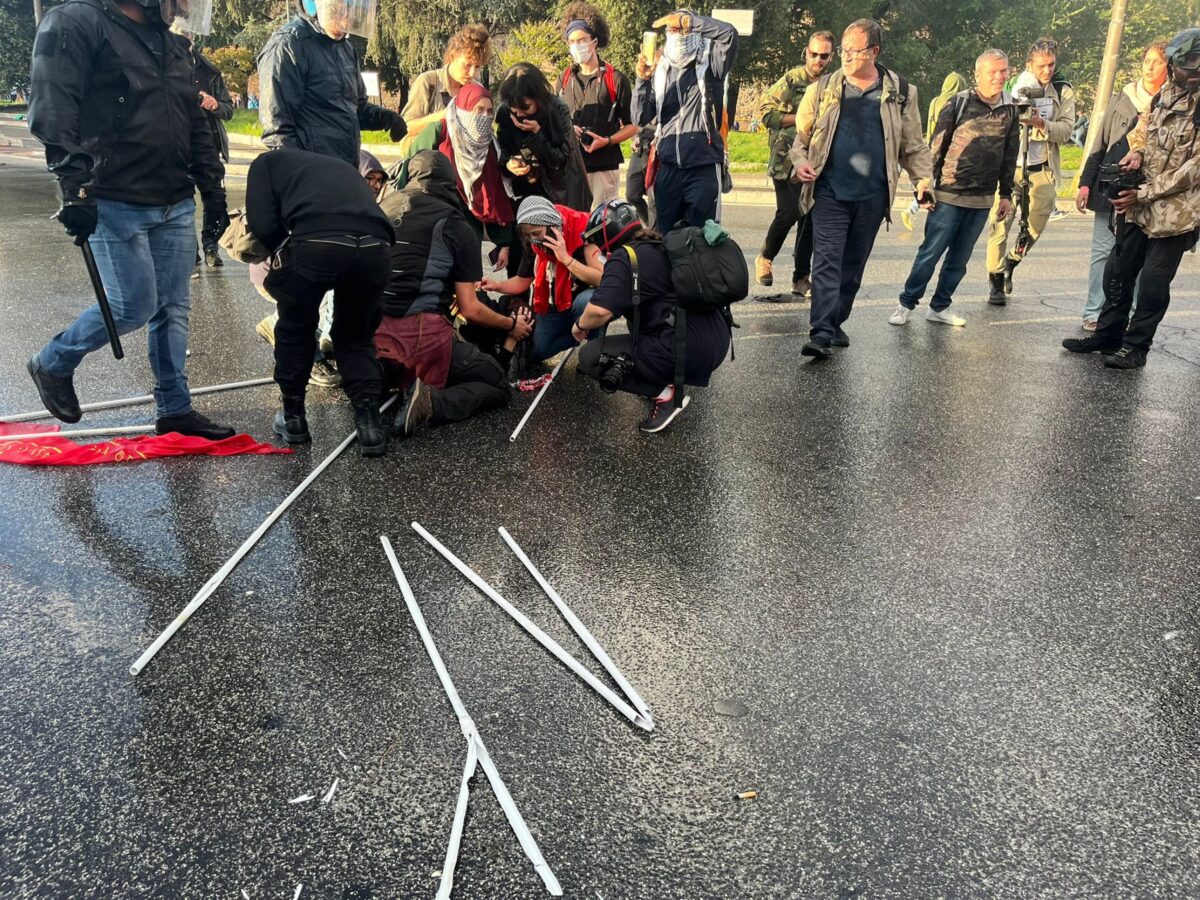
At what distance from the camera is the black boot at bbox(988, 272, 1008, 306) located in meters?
7.83

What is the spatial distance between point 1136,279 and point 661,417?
11.6ft

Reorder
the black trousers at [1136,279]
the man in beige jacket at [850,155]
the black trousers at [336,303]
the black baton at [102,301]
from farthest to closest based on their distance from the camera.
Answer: the man in beige jacket at [850,155] < the black trousers at [1136,279] < the black trousers at [336,303] < the black baton at [102,301]

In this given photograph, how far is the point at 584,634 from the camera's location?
2.89 metres

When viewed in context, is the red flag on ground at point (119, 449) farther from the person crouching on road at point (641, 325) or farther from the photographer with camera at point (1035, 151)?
the photographer with camera at point (1035, 151)

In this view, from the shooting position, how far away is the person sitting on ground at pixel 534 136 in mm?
5316

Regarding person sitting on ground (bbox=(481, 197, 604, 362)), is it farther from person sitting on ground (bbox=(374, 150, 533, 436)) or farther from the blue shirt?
the blue shirt

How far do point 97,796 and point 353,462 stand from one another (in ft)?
7.34

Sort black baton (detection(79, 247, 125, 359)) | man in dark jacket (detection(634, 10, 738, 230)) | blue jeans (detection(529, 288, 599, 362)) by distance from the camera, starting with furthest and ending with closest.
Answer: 1. man in dark jacket (detection(634, 10, 738, 230))
2. blue jeans (detection(529, 288, 599, 362))
3. black baton (detection(79, 247, 125, 359))

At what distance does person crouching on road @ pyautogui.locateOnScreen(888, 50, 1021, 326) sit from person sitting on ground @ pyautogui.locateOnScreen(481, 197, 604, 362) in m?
2.83

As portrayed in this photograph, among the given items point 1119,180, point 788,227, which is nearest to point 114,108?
point 1119,180

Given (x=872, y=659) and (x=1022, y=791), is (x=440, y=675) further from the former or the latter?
(x=1022, y=791)

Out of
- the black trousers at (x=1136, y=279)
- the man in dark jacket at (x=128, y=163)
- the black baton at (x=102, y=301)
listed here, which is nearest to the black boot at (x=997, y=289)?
the black trousers at (x=1136, y=279)

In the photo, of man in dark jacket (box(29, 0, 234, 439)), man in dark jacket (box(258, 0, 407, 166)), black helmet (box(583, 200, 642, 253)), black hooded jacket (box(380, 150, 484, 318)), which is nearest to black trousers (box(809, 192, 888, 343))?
black helmet (box(583, 200, 642, 253))

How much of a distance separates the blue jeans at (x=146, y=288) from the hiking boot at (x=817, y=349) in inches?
142
